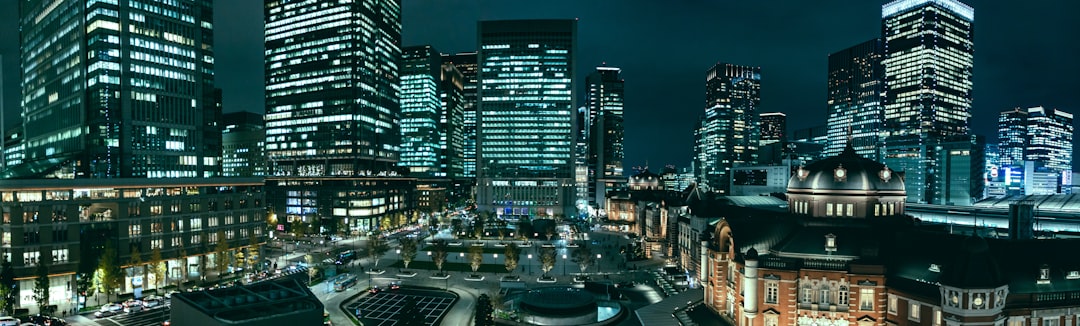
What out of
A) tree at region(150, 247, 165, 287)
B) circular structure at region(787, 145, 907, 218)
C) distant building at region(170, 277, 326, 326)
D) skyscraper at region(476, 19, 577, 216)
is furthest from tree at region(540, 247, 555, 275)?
skyscraper at region(476, 19, 577, 216)

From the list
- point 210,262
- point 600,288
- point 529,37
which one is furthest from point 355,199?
point 600,288

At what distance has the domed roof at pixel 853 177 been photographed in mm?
57781

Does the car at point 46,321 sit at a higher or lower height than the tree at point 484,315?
lower

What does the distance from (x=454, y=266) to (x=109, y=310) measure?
157ft

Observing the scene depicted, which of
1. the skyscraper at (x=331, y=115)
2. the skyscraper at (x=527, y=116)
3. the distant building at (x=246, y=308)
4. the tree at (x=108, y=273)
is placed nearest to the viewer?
the distant building at (x=246, y=308)

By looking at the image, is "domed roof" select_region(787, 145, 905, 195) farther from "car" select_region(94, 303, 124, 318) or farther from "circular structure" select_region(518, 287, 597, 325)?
"car" select_region(94, 303, 124, 318)

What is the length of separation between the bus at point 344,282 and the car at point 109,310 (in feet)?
83.0

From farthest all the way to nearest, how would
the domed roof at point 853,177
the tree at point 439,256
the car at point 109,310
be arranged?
1. the tree at point 439,256
2. the car at point 109,310
3. the domed roof at point 853,177

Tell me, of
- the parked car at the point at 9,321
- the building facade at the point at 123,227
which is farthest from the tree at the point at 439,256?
the parked car at the point at 9,321

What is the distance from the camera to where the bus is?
7412cm

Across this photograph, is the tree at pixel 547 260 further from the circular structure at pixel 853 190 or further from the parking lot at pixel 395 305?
the circular structure at pixel 853 190

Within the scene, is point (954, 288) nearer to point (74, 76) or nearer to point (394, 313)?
point (394, 313)

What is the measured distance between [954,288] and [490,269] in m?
65.6

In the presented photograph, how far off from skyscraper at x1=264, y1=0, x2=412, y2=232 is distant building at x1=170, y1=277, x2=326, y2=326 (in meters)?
109
